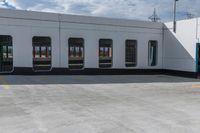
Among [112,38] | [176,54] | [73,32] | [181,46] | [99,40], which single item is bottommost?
[176,54]

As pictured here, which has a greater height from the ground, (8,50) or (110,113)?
(8,50)

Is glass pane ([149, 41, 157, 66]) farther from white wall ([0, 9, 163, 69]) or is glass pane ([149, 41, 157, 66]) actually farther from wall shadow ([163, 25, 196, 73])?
wall shadow ([163, 25, 196, 73])

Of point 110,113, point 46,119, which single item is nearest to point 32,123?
point 46,119

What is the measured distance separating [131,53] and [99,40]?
3.48m

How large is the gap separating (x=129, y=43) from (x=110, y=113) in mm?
13478

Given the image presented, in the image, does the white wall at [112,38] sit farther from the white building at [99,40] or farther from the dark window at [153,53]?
the dark window at [153,53]

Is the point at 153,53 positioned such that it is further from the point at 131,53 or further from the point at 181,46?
the point at 181,46

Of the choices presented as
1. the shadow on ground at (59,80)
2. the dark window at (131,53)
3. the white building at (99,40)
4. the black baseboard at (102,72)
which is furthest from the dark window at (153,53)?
the shadow on ground at (59,80)

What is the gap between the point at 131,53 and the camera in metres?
20.2

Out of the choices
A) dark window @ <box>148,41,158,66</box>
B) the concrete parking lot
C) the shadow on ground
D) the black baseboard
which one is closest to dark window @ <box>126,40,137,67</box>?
the black baseboard

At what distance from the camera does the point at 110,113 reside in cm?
659

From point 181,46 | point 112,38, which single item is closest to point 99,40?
point 112,38

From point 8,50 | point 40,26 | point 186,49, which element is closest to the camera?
point 40,26

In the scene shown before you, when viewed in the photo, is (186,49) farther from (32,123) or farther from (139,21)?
(32,123)
